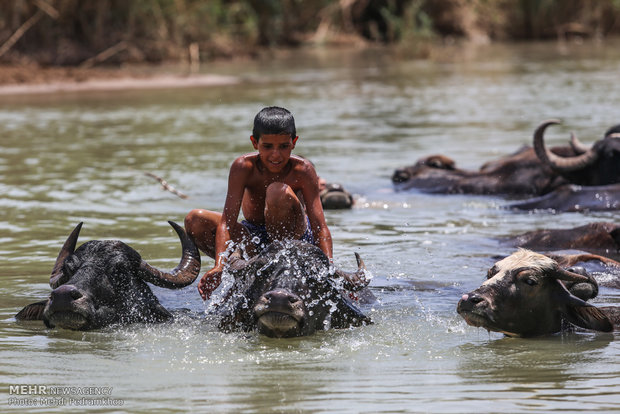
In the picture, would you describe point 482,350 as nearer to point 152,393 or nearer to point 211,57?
point 152,393

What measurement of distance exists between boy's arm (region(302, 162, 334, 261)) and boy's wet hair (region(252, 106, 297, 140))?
14.7 inches

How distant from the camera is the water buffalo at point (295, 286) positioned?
607 cm

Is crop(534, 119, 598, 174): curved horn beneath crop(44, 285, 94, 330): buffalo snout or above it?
above

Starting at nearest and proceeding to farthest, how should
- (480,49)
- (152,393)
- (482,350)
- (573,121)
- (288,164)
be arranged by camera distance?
(152,393) → (482,350) → (288,164) → (573,121) → (480,49)

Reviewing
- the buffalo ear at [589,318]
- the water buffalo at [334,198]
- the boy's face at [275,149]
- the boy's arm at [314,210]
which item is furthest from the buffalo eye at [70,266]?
the water buffalo at [334,198]

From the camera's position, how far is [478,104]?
2244 cm

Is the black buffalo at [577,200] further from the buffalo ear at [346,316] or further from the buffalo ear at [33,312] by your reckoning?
the buffalo ear at [33,312]

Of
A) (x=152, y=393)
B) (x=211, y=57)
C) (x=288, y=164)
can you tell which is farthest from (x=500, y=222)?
(x=211, y=57)

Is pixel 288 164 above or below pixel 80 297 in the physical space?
above

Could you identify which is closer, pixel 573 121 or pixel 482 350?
pixel 482 350

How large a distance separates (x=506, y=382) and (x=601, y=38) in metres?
43.5

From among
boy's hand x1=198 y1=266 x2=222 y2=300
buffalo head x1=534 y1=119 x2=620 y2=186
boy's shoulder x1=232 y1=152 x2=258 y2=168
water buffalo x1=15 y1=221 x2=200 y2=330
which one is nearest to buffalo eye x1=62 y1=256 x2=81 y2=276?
water buffalo x1=15 y1=221 x2=200 y2=330

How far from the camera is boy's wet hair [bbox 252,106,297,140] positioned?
6465 mm

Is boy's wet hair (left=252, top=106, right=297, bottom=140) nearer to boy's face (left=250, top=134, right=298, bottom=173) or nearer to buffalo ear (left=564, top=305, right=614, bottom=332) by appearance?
boy's face (left=250, top=134, right=298, bottom=173)
